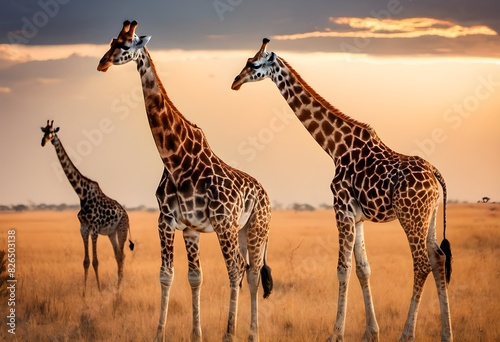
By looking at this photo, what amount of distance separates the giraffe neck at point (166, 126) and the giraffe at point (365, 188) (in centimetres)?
111

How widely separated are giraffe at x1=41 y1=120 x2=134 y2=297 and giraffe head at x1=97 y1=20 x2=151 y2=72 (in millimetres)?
6180

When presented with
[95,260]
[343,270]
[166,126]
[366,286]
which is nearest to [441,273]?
[366,286]

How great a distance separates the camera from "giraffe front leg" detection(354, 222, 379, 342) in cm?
1284

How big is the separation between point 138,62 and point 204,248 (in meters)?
12.4

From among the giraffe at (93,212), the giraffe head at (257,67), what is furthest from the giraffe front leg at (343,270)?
the giraffe at (93,212)

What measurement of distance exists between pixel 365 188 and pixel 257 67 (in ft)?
7.97

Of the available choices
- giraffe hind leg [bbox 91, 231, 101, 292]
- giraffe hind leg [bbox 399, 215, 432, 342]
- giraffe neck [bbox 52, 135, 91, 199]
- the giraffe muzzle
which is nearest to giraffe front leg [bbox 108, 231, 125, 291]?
giraffe hind leg [bbox 91, 231, 101, 292]

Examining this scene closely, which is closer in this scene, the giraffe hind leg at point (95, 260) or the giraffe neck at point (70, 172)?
the giraffe hind leg at point (95, 260)

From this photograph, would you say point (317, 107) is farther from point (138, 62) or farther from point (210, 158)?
point (138, 62)

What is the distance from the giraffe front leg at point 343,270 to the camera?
1252cm

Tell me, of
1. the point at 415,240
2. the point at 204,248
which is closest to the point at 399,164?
the point at 415,240

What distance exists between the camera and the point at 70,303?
16656mm

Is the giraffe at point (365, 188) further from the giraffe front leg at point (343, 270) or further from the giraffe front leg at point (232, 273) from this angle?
the giraffe front leg at point (232, 273)

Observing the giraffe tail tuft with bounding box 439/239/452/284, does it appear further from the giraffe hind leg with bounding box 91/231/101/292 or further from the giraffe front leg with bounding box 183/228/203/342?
the giraffe hind leg with bounding box 91/231/101/292
